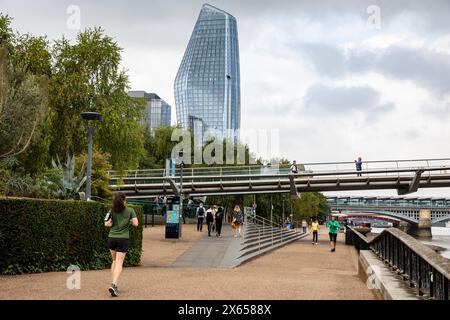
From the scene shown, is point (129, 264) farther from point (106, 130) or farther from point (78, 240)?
point (106, 130)

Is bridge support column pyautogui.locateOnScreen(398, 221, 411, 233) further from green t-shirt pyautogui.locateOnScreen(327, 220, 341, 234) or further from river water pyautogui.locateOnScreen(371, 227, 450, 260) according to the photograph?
green t-shirt pyautogui.locateOnScreen(327, 220, 341, 234)

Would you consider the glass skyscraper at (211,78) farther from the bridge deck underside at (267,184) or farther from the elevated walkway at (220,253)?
the elevated walkway at (220,253)

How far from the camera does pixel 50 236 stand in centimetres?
1221

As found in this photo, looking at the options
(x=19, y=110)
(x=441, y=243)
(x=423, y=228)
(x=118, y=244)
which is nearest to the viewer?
(x=118, y=244)

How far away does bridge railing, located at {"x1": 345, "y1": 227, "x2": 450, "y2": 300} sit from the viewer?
639 centimetres

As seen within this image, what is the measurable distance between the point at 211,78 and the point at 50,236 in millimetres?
151615

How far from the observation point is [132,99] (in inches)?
1319

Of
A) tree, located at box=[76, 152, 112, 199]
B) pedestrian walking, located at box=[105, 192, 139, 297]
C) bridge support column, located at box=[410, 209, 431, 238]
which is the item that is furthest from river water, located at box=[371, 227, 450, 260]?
pedestrian walking, located at box=[105, 192, 139, 297]

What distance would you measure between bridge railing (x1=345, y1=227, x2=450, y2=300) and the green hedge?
730 centimetres

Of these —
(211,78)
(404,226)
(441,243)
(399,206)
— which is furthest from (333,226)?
(211,78)

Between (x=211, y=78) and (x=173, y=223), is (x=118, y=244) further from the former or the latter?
(x=211, y=78)

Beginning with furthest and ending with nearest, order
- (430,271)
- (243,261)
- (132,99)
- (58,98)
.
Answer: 1. (132,99)
2. (58,98)
3. (243,261)
4. (430,271)
